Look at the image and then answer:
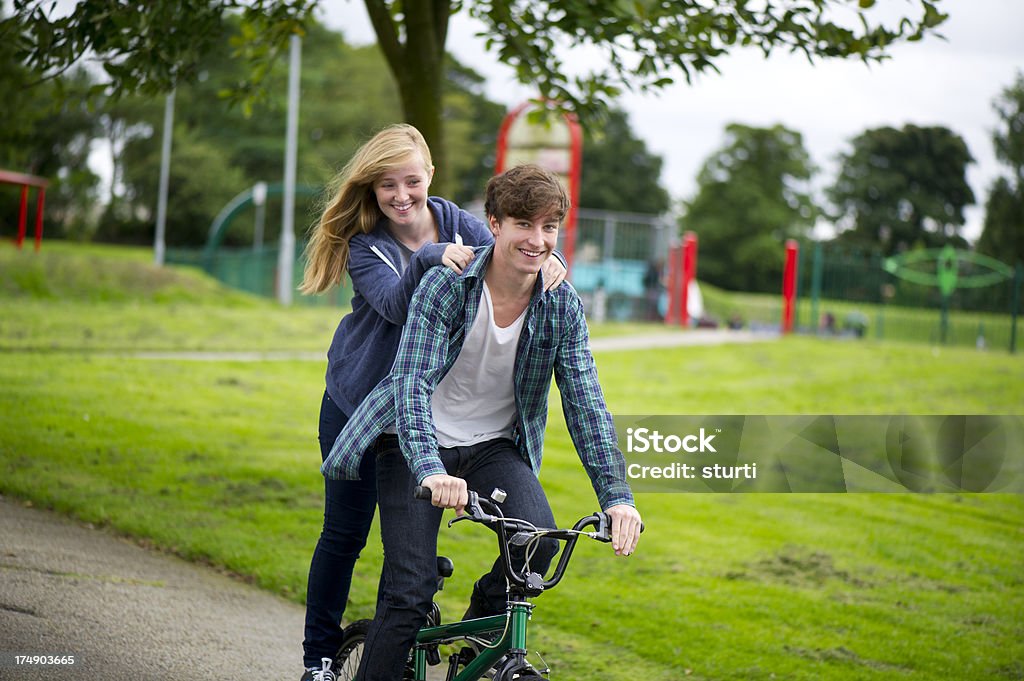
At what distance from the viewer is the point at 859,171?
4003 cm

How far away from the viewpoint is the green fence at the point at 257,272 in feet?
106

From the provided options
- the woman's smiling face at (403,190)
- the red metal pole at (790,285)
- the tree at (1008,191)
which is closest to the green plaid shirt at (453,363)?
the woman's smiling face at (403,190)

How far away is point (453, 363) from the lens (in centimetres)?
374

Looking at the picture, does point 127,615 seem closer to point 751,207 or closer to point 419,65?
point 419,65

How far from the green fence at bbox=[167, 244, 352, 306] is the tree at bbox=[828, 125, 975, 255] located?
14.4 meters

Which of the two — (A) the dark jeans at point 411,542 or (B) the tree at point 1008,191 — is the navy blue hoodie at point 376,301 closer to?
(A) the dark jeans at point 411,542

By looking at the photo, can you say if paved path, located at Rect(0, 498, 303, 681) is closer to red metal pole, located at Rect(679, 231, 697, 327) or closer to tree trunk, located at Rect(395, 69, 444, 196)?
tree trunk, located at Rect(395, 69, 444, 196)

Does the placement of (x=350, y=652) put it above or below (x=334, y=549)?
below

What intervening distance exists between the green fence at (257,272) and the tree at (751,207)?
4058 cm

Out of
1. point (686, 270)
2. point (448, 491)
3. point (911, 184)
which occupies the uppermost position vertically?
point (911, 184)

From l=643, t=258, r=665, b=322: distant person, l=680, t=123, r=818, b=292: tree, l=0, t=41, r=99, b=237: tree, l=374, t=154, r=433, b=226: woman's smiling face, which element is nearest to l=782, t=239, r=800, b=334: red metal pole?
l=643, t=258, r=665, b=322: distant person

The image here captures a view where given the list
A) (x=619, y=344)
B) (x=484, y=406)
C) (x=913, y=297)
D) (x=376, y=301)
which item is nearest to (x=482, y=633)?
(x=484, y=406)

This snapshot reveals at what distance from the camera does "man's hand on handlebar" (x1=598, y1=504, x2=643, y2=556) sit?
334 cm

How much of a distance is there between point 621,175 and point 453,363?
7090cm
